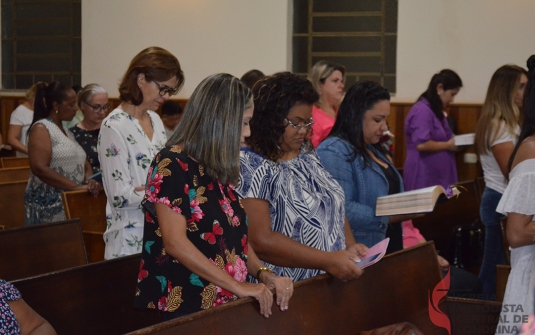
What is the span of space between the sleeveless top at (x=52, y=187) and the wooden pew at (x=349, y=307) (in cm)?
235

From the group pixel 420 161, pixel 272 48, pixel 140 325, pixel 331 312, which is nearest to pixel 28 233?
pixel 140 325

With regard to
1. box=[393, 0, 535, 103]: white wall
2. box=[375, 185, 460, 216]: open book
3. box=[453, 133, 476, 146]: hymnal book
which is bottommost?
box=[375, 185, 460, 216]: open book

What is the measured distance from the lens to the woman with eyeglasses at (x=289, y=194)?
2221 mm

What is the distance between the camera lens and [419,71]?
23.4 feet

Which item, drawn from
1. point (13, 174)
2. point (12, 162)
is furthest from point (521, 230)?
point (12, 162)

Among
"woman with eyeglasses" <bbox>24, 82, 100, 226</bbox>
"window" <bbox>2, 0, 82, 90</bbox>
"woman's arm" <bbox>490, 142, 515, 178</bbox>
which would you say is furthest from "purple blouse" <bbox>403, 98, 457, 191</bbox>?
"window" <bbox>2, 0, 82, 90</bbox>

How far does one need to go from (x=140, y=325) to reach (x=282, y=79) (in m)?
1.13

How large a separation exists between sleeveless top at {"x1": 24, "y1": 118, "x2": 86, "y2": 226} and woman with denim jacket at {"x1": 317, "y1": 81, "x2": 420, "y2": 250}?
1935mm

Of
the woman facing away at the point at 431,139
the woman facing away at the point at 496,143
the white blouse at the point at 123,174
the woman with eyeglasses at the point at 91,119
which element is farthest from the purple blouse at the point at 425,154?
the white blouse at the point at 123,174

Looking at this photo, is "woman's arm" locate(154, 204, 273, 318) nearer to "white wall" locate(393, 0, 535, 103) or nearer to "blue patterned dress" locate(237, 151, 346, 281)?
"blue patterned dress" locate(237, 151, 346, 281)

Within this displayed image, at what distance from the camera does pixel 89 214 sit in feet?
13.1

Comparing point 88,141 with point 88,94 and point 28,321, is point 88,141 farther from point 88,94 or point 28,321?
point 28,321

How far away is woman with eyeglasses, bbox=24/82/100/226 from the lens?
408 centimetres

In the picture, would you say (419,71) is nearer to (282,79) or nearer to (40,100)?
(40,100)
